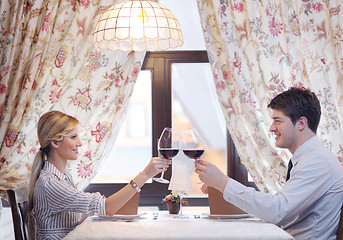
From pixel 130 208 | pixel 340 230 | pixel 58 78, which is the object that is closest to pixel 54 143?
pixel 130 208

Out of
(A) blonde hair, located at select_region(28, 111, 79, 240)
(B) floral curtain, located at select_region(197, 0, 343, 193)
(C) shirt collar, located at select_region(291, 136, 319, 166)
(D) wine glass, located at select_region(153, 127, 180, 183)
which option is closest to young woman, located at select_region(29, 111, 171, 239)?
(A) blonde hair, located at select_region(28, 111, 79, 240)

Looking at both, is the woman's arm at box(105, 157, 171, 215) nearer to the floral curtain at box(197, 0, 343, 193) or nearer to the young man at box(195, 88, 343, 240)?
the young man at box(195, 88, 343, 240)

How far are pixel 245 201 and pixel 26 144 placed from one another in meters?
1.63

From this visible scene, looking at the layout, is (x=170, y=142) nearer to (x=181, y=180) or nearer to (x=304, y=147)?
(x=181, y=180)

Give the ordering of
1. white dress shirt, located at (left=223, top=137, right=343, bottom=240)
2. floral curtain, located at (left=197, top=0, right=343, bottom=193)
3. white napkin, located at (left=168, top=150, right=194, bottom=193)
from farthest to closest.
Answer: floral curtain, located at (left=197, top=0, right=343, bottom=193)
white napkin, located at (left=168, top=150, right=194, bottom=193)
white dress shirt, located at (left=223, top=137, right=343, bottom=240)

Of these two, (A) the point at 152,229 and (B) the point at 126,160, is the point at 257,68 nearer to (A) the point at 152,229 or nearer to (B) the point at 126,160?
(B) the point at 126,160

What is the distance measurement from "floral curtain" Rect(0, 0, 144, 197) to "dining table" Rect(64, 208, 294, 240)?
110 centimetres

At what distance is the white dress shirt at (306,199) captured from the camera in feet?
5.74

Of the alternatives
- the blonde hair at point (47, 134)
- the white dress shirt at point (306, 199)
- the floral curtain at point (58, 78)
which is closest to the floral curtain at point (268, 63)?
the floral curtain at point (58, 78)

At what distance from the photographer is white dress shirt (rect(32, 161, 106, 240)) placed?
1912 millimetres

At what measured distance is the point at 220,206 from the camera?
1.94 metres

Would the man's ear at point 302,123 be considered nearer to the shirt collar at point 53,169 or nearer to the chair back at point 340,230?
the chair back at point 340,230

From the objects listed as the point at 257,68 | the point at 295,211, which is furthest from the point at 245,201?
the point at 257,68

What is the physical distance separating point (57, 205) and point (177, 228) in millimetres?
575
